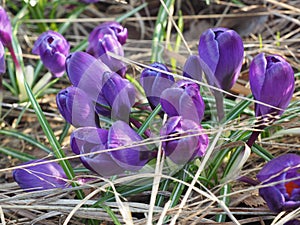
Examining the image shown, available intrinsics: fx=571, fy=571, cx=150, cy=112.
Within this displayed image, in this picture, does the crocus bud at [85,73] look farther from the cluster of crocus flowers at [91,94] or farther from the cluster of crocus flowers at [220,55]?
the cluster of crocus flowers at [220,55]

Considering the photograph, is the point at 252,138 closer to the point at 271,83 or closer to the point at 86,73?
the point at 271,83

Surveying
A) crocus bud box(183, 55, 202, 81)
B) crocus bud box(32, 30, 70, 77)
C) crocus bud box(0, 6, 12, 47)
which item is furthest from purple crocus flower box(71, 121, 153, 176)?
A: crocus bud box(0, 6, 12, 47)

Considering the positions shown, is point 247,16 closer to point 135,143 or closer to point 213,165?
point 213,165

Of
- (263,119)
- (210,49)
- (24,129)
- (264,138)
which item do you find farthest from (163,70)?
(24,129)

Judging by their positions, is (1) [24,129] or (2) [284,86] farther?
(1) [24,129]

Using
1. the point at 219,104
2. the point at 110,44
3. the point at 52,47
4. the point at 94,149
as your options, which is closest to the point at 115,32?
the point at 110,44

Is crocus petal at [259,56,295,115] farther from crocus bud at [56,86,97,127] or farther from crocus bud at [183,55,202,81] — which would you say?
crocus bud at [56,86,97,127]

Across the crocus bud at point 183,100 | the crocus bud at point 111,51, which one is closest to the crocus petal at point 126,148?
the crocus bud at point 183,100
